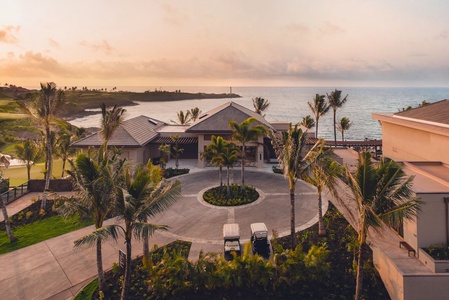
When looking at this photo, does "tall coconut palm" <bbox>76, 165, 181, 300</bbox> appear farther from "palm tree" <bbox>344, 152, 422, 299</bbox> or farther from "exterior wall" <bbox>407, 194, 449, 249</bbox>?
"exterior wall" <bbox>407, 194, 449, 249</bbox>

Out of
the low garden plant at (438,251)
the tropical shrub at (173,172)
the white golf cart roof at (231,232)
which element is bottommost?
the white golf cart roof at (231,232)

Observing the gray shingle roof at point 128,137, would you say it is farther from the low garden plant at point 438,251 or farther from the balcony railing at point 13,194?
the low garden plant at point 438,251

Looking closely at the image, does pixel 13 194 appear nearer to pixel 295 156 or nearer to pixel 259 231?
pixel 259 231

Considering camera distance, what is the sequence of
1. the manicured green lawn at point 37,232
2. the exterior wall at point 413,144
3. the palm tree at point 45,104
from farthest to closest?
1. the palm tree at point 45,104
2. the exterior wall at point 413,144
3. the manicured green lawn at point 37,232

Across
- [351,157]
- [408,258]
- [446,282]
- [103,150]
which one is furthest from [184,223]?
[351,157]

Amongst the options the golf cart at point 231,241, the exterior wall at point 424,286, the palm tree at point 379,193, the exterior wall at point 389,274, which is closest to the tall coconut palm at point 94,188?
the golf cart at point 231,241

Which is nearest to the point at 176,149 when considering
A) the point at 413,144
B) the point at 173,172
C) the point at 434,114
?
the point at 173,172

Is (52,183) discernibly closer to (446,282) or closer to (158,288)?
(158,288)

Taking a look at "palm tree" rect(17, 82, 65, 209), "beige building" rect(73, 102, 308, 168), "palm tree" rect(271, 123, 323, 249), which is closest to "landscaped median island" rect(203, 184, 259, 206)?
"beige building" rect(73, 102, 308, 168)

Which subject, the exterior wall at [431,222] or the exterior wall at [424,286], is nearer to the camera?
the exterior wall at [424,286]
